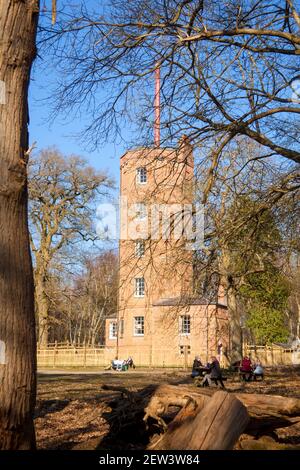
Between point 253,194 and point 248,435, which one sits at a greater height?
point 253,194

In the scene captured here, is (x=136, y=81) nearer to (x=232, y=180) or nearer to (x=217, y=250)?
(x=232, y=180)

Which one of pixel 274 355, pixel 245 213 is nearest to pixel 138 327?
pixel 274 355

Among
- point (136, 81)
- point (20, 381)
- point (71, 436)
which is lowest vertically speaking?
point (71, 436)

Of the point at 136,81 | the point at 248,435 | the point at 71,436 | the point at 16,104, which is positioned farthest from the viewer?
the point at 136,81

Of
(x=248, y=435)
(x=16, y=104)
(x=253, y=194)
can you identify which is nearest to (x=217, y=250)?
(x=253, y=194)

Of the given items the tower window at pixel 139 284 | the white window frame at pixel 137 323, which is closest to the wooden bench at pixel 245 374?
the tower window at pixel 139 284

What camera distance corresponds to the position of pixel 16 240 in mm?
5504

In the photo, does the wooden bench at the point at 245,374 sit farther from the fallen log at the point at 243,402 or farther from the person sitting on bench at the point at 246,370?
the fallen log at the point at 243,402

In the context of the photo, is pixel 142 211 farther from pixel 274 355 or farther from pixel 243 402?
pixel 274 355

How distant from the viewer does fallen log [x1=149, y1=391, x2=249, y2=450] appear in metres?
5.34

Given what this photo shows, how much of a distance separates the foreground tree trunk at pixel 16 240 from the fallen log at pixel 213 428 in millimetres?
1368

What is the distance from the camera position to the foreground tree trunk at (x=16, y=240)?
5.29 m

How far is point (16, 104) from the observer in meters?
5.75

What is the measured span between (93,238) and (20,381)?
130ft
